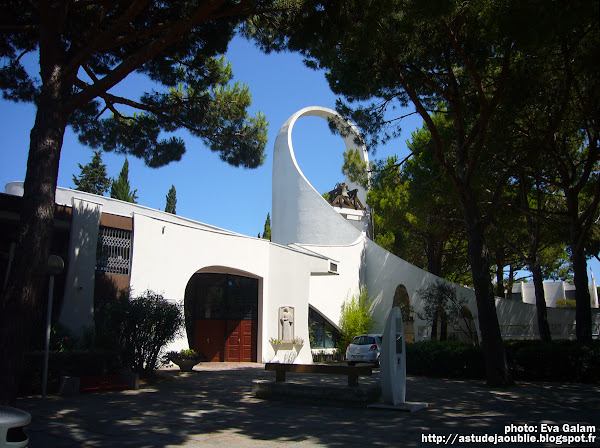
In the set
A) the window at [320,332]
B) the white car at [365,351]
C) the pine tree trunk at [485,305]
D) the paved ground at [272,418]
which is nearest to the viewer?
the paved ground at [272,418]

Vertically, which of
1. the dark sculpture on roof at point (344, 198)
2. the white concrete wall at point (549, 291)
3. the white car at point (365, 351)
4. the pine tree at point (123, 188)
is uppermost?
the pine tree at point (123, 188)

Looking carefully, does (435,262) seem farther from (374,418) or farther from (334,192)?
(374,418)

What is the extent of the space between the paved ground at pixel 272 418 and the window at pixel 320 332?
11.4 metres

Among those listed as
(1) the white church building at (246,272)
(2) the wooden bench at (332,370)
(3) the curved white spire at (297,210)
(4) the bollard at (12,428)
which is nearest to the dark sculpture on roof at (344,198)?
(1) the white church building at (246,272)

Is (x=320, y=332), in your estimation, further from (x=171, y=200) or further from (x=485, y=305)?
(x=171, y=200)

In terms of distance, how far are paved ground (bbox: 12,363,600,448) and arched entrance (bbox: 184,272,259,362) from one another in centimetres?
737

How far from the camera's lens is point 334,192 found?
101 feet

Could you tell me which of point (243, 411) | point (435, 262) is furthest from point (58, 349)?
point (435, 262)

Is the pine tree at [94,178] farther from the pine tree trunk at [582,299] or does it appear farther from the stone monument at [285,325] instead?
the pine tree trunk at [582,299]

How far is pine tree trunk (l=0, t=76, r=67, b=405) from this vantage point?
597 cm

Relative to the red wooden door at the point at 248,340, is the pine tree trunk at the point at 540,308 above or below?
above

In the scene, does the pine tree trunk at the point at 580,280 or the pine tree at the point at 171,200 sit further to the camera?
the pine tree at the point at 171,200

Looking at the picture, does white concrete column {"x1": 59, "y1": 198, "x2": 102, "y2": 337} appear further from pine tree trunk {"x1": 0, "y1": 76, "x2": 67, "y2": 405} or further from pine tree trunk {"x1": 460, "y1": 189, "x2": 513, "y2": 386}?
pine tree trunk {"x1": 460, "y1": 189, "x2": 513, "y2": 386}

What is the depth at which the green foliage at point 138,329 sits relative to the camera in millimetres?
10219
